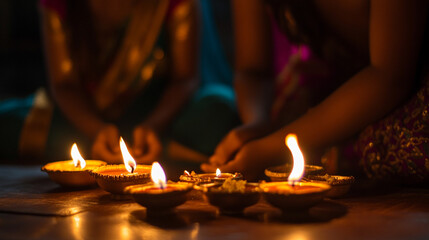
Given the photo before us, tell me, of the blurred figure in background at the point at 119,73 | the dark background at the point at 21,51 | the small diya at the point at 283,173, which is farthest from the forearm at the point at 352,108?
the dark background at the point at 21,51

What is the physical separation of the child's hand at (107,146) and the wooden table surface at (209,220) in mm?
463

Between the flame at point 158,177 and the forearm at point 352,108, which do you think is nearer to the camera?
the flame at point 158,177

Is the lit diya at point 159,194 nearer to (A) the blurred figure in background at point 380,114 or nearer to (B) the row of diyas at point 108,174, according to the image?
(B) the row of diyas at point 108,174

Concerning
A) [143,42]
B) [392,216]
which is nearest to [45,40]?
[143,42]

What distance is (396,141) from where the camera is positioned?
1601 mm

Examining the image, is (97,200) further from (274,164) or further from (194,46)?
(194,46)

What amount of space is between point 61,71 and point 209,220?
164 cm

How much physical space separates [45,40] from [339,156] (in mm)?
1594

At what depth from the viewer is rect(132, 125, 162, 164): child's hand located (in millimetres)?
1969

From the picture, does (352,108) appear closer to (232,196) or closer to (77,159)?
(232,196)

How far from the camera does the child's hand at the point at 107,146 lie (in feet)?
6.42

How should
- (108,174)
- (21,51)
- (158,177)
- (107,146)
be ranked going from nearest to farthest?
(158,177) → (108,174) → (107,146) → (21,51)

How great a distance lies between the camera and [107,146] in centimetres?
203

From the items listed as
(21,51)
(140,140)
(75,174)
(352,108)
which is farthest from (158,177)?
(21,51)
